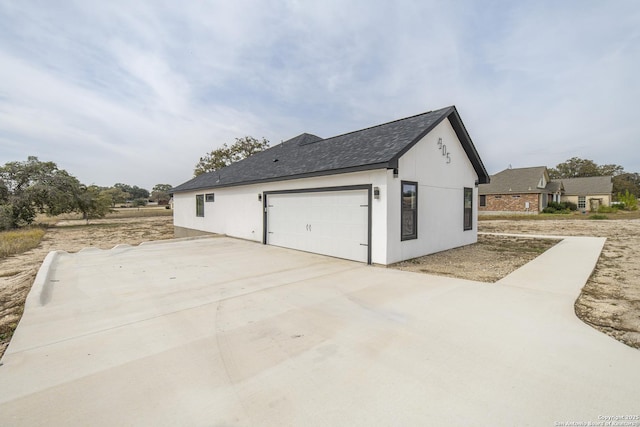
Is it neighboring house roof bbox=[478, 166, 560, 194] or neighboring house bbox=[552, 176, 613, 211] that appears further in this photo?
neighboring house bbox=[552, 176, 613, 211]

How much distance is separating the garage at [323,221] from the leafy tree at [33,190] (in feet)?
69.7

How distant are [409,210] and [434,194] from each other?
1485 millimetres

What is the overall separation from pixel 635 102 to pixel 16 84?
26.1 metres

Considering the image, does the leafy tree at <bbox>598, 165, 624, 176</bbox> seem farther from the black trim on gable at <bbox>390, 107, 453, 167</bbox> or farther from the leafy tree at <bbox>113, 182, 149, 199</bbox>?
the leafy tree at <bbox>113, 182, 149, 199</bbox>

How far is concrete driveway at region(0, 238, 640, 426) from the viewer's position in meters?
1.98

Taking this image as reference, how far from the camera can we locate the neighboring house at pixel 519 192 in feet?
94.1

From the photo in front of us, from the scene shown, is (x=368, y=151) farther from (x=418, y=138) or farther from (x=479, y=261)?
(x=479, y=261)

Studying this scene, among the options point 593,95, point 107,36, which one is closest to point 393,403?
point 107,36

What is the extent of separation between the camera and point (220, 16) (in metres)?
8.52

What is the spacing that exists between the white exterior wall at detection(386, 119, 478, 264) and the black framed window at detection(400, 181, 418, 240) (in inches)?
6.5

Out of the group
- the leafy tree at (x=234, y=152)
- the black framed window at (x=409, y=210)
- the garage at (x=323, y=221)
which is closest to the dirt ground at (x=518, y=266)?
the black framed window at (x=409, y=210)

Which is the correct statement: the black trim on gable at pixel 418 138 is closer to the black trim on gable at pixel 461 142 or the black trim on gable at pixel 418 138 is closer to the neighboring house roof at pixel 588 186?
the black trim on gable at pixel 461 142

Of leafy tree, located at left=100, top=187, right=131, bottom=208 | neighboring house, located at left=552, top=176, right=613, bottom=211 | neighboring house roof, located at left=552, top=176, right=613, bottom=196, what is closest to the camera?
leafy tree, located at left=100, top=187, right=131, bottom=208

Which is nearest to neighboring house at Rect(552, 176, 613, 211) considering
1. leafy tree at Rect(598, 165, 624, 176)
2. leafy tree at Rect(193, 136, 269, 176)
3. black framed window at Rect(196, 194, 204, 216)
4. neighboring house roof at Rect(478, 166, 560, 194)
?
neighboring house roof at Rect(478, 166, 560, 194)
